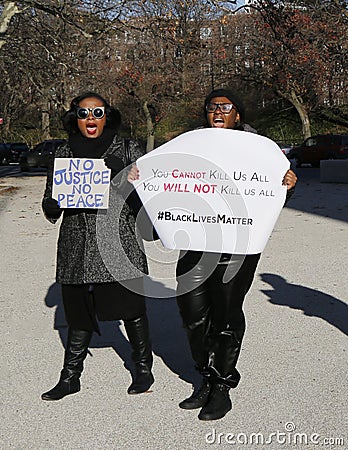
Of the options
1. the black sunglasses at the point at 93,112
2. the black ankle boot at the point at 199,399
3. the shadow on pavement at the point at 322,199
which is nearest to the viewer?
the black ankle boot at the point at 199,399

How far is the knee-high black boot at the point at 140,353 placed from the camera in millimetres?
5141

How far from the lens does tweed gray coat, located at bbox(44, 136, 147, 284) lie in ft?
16.3

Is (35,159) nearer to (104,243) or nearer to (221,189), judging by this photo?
(104,243)

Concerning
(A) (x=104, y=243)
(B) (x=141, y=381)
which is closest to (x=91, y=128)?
(A) (x=104, y=243)

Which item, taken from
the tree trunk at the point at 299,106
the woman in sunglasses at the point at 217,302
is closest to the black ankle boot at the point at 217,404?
the woman in sunglasses at the point at 217,302

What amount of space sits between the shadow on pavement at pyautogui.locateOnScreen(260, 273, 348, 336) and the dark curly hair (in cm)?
282

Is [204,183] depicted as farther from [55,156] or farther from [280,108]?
[280,108]

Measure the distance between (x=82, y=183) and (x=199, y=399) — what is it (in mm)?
1547

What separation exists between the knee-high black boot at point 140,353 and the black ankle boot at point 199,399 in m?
0.41

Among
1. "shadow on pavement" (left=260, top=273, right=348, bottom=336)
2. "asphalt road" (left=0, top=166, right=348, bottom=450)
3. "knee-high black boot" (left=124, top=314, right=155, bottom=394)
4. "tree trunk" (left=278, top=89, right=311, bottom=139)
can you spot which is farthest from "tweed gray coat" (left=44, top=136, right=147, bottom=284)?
"tree trunk" (left=278, top=89, right=311, bottom=139)

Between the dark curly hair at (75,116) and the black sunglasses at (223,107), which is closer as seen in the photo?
the black sunglasses at (223,107)

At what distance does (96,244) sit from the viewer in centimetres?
498

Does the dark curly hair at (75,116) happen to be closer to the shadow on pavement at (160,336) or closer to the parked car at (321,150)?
the shadow on pavement at (160,336)

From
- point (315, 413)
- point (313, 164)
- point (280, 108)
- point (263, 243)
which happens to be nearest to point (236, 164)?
point (263, 243)
